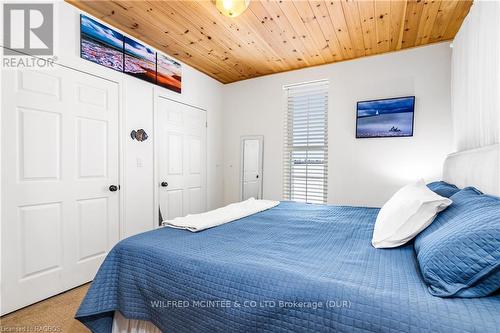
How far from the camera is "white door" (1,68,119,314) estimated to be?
182cm

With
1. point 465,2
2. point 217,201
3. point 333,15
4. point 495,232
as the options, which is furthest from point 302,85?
point 495,232

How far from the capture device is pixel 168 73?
3.12 metres

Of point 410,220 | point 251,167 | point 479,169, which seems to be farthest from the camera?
point 251,167

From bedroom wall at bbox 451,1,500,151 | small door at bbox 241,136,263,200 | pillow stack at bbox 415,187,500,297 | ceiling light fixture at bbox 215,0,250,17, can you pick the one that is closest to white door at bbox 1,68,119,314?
ceiling light fixture at bbox 215,0,250,17

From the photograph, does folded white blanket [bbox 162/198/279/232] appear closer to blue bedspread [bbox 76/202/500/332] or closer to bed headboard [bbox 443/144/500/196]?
blue bedspread [bbox 76/202/500/332]

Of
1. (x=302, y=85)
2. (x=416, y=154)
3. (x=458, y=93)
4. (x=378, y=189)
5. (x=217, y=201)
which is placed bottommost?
(x=217, y=201)

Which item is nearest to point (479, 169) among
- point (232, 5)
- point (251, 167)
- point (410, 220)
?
point (410, 220)

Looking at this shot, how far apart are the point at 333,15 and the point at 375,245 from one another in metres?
2.11

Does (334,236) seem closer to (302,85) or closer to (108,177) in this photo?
(108,177)

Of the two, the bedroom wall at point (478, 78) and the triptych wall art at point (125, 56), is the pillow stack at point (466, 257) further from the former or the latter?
the triptych wall art at point (125, 56)

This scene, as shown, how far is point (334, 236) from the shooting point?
148 cm

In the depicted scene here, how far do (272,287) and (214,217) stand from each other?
993mm

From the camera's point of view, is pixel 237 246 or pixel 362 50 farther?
pixel 362 50

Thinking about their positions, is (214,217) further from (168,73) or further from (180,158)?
(168,73)
